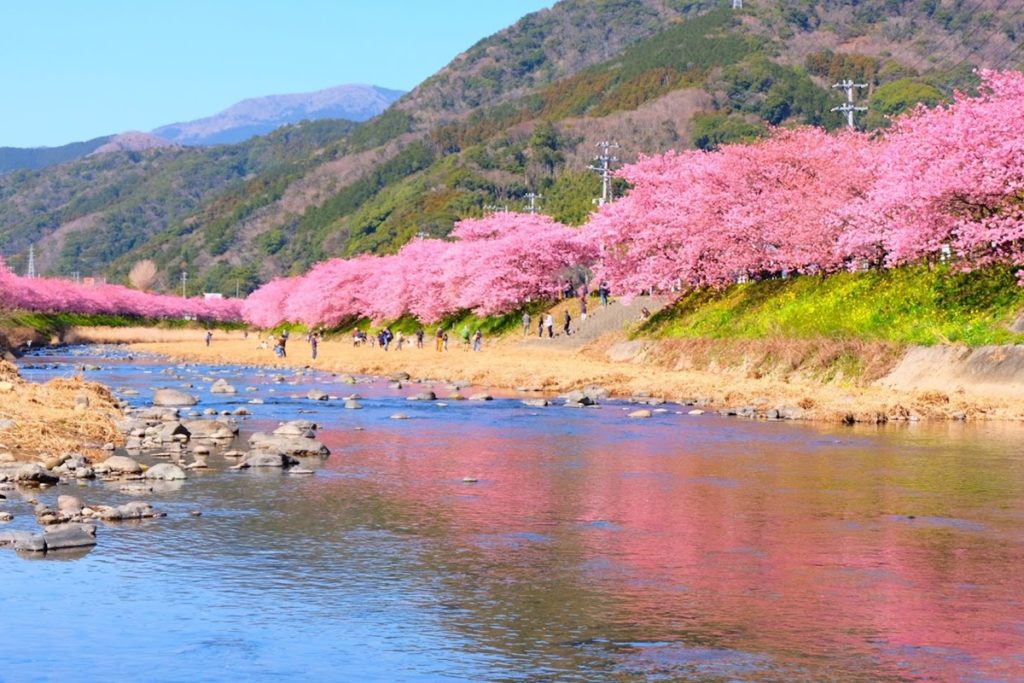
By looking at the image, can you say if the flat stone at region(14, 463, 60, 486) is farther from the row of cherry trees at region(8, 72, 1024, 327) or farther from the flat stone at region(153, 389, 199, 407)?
the row of cherry trees at region(8, 72, 1024, 327)

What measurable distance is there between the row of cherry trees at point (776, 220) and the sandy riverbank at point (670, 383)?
763cm

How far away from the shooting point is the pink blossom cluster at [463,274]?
3994 inches

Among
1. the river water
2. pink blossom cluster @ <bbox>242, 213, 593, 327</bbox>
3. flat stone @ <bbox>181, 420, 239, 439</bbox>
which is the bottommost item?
the river water

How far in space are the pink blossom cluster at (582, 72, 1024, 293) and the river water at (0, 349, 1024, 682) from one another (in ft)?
67.2

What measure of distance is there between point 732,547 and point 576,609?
4501mm

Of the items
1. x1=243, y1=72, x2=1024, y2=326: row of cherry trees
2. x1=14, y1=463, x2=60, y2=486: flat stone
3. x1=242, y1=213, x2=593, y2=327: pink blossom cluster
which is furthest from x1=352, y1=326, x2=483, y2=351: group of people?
x1=14, y1=463, x2=60, y2=486: flat stone

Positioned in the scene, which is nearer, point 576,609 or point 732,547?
point 576,609

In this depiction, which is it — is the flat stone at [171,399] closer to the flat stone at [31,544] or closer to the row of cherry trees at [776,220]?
the row of cherry trees at [776,220]

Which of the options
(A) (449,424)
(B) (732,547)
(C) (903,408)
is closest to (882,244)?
(C) (903,408)

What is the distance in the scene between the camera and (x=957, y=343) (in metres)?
45.2

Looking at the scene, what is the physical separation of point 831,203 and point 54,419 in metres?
42.5

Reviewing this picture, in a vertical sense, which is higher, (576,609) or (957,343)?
(957,343)

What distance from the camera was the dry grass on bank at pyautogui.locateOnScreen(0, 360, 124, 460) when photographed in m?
27.6

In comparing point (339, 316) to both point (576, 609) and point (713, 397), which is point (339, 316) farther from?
point (576, 609)
